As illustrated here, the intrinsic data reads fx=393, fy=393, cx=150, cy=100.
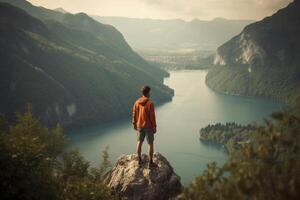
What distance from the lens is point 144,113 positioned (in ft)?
71.1

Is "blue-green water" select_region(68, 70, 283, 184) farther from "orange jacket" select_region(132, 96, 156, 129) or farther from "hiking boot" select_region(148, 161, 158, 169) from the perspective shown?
"orange jacket" select_region(132, 96, 156, 129)

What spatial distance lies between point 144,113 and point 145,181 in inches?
165

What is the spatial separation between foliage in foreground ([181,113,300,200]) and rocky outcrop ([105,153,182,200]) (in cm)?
1008

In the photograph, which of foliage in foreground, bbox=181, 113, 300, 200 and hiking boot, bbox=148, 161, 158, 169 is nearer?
foliage in foreground, bbox=181, 113, 300, 200

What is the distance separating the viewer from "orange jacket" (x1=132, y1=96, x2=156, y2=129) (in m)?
21.5

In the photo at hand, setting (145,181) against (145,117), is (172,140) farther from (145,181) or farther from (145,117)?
(145,117)

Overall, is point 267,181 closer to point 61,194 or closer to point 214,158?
point 61,194

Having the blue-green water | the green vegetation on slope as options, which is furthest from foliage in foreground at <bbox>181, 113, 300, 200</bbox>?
the green vegetation on slope

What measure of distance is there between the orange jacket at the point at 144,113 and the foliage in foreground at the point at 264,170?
8993 millimetres

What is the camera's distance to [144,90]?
69.3 ft

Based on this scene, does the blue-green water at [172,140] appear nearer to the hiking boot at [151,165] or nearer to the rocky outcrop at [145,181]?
the rocky outcrop at [145,181]

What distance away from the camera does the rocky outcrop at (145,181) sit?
896 inches

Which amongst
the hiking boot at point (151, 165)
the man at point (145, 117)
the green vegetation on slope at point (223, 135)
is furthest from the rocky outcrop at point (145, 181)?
the green vegetation on slope at point (223, 135)

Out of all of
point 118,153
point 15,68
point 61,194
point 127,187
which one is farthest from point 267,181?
point 15,68
